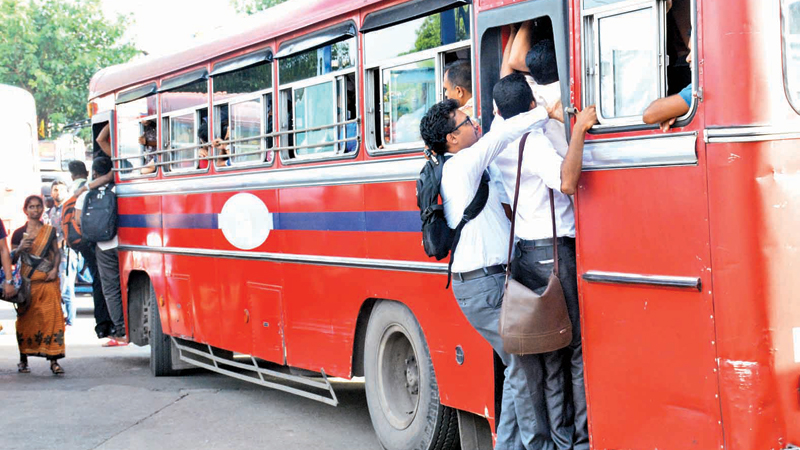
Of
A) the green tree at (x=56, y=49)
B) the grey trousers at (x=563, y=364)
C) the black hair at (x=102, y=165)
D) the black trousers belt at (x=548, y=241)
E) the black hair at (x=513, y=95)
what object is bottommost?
the grey trousers at (x=563, y=364)

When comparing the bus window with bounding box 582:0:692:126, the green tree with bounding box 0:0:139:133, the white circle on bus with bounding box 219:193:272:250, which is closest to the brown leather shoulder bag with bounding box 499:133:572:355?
the bus window with bounding box 582:0:692:126

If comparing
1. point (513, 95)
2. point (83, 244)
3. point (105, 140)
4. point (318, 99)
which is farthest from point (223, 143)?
point (513, 95)

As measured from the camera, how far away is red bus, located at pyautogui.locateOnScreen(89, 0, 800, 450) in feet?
12.4

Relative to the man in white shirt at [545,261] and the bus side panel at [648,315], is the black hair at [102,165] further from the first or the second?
the bus side panel at [648,315]

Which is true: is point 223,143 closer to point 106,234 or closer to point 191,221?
point 191,221

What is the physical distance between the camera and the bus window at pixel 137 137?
9820mm

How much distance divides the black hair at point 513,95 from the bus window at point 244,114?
3087 mm

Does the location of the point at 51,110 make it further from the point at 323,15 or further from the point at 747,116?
the point at 747,116

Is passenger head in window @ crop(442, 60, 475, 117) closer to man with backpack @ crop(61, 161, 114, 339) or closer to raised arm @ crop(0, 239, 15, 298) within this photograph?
raised arm @ crop(0, 239, 15, 298)

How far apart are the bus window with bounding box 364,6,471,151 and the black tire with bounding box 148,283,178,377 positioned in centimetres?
434

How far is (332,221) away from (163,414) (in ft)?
7.93

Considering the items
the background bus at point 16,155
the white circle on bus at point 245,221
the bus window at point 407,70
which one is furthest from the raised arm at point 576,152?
the background bus at point 16,155

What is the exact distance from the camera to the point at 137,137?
10156mm

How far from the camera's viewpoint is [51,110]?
40.2 m
